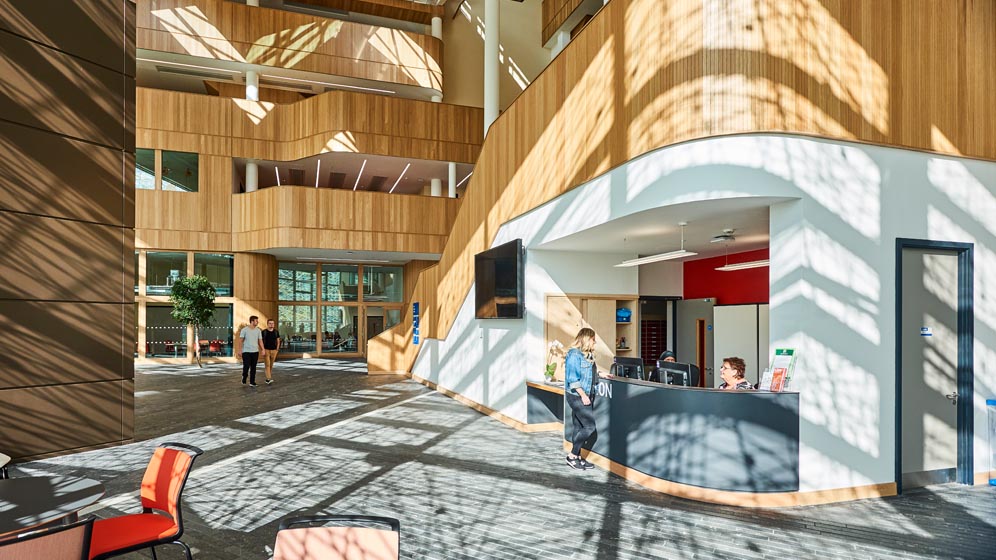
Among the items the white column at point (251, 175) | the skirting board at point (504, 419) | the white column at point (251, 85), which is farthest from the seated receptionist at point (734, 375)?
the white column at point (251, 85)

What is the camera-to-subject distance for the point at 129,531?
3250 mm

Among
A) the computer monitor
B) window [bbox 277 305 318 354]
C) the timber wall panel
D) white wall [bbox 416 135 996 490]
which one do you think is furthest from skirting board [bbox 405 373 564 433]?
window [bbox 277 305 318 354]

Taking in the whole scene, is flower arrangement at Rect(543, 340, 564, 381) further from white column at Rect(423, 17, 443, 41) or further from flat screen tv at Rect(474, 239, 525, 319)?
white column at Rect(423, 17, 443, 41)

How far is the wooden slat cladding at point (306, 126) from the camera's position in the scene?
17078mm

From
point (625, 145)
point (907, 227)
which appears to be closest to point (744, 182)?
point (625, 145)

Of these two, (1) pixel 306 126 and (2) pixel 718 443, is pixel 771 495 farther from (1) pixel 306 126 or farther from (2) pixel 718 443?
(1) pixel 306 126

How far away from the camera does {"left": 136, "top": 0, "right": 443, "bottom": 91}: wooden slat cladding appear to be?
659 inches

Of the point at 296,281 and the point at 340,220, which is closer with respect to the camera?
the point at 340,220

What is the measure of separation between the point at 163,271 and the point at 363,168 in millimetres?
7031

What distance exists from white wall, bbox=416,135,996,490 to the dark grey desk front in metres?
0.20

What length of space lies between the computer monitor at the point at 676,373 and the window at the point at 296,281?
1711 centimetres

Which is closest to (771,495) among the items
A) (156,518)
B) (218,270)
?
(156,518)

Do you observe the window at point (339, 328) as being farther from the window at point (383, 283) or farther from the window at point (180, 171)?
the window at point (180, 171)

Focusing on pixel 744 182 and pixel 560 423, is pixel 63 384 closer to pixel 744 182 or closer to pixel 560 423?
pixel 560 423
